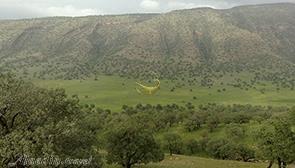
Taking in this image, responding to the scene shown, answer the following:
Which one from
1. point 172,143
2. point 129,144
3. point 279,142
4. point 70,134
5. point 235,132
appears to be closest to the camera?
point 70,134

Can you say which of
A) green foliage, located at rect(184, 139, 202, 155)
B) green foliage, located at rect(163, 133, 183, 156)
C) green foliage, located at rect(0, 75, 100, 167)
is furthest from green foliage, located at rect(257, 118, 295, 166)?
green foliage, located at rect(184, 139, 202, 155)

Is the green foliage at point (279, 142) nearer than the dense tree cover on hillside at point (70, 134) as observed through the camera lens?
No

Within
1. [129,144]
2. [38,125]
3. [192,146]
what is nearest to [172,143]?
[192,146]

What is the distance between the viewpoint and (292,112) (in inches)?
2287

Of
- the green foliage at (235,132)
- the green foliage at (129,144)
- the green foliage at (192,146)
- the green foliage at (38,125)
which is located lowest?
the green foliage at (192,146)

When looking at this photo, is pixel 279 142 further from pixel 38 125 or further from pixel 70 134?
pixel 38 125

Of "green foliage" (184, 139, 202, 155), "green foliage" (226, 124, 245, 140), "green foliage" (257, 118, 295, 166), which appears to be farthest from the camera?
"green foliage" (226, 124, 245, 140)

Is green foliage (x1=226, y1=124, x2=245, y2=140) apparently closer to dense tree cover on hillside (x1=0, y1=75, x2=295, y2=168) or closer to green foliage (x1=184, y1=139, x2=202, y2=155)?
green foliage (x1=184, y1=139, x2=202, y2=155)

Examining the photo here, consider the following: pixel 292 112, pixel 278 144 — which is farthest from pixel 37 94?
pixel 292 112

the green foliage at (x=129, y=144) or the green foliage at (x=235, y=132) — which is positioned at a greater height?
the green foliage at (x=129, y=144)

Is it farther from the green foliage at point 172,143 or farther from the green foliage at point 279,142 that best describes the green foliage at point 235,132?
the green foliage at point 279,142

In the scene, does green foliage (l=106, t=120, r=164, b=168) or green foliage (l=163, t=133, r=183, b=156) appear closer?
green foliage (l=106, t=120, r=164, b=168)

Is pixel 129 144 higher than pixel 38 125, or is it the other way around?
pixel 38 125

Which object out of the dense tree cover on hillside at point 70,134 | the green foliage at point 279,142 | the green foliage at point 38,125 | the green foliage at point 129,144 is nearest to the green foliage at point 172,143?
the dense tree cover on hillside at point 70,134
